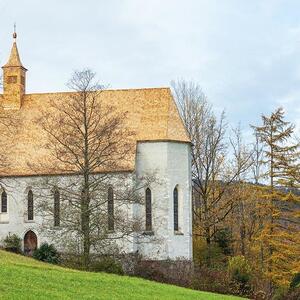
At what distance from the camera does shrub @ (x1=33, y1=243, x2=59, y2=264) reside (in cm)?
4012

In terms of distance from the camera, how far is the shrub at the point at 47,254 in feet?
132

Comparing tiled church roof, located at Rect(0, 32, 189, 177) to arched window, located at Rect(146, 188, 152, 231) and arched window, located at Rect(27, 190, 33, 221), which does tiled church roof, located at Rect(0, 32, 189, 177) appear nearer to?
arched window, located at Rect(27, 190, 33, 221)

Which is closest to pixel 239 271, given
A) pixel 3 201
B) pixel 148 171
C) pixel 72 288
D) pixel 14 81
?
pixel 148 171

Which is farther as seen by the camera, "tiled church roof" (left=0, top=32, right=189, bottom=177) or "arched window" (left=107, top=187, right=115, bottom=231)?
"tiled church roof" (left=0, top=32, right=189, bottom=177)

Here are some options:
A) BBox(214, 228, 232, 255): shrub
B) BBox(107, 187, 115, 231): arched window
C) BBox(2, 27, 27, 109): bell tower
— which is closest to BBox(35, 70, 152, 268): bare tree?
BBox(107, 187, 115, 231): arched window

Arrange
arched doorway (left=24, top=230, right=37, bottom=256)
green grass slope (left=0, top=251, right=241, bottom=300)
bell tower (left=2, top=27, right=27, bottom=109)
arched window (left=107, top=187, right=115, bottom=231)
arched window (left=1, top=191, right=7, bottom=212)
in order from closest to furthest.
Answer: green grass slope (left=0, top=251, right=241, bottom=300), arched window (left=107, top=187, right=115, bottom=231), arched doorway (left=24, top=230, right=37, bottom=256), arched window (left=1, top=191, right=7, bottom=212), bell tower (left=2, top=27, right=27, bottom=109)

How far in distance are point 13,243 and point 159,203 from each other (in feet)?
31.5

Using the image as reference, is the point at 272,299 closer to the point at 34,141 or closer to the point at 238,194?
the point at 238,194

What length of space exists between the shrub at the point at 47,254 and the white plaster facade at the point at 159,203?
97.8 inches

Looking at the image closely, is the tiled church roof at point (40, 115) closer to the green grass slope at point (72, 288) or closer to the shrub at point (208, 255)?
the shrub at point (208, 255)

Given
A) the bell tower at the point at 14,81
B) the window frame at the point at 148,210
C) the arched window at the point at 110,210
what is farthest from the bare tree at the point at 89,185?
the bell tower at the point at 14,81

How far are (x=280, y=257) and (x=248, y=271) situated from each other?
242cm

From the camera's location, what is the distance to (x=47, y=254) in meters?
40.5

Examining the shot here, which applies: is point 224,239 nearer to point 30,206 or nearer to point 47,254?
point 30,206
